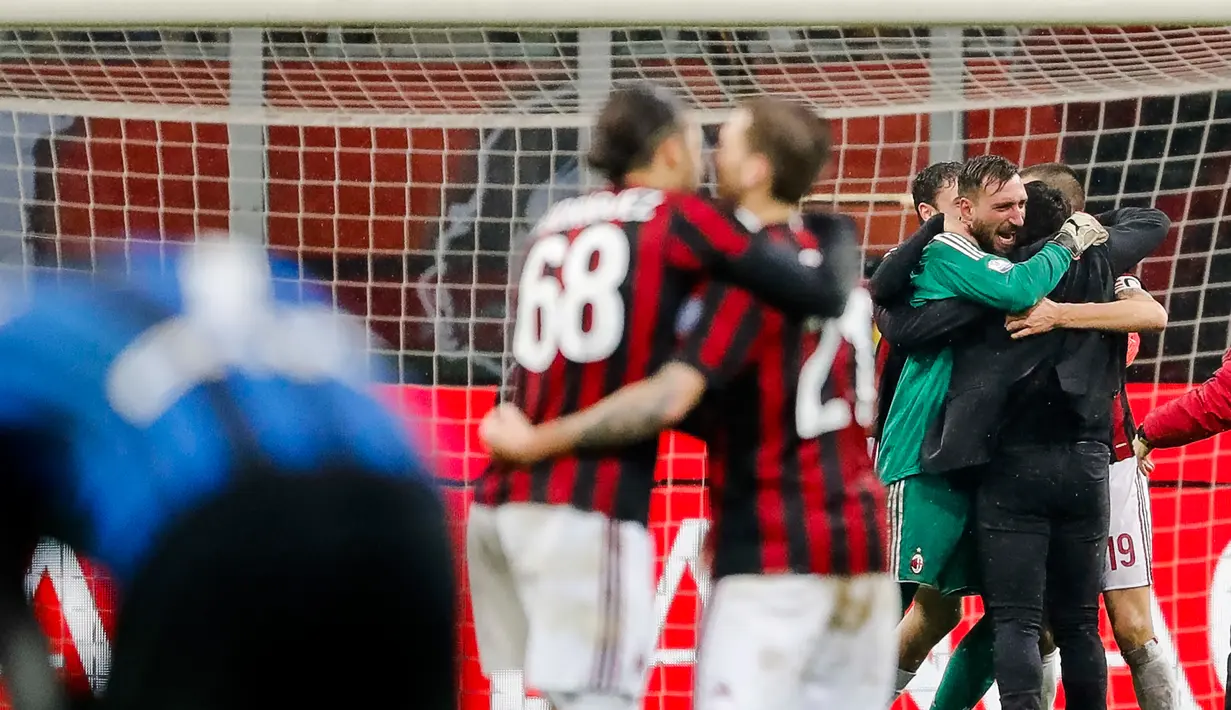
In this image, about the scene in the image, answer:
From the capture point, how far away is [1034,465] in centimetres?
363

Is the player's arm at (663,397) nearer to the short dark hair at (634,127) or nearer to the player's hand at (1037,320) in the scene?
the short dark hair at (634,127)

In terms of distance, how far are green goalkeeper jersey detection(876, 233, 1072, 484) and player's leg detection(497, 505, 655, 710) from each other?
1293 millimetres

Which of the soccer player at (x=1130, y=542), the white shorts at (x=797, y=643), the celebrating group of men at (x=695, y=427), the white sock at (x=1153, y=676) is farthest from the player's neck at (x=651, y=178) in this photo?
the white sock at (x=1153, y=676)

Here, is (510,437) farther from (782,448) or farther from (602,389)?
(782,448)

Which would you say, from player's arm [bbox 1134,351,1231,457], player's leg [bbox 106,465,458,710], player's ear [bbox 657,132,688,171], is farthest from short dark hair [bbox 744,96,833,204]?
player's leg [bbox 106,465,458,710]

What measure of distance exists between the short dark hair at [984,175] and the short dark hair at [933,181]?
0.09 meters

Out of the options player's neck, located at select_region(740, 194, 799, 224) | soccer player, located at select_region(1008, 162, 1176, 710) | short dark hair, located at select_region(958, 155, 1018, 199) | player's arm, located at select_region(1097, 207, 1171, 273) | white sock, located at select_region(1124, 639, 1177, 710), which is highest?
short dark hair, located at select_region(958, 155, 1018, 199)

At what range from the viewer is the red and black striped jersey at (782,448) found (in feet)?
9.00

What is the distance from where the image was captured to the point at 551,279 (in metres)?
2.76

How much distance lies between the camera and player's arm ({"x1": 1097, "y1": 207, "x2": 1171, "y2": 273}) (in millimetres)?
3834

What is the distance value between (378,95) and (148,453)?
375 centimetres

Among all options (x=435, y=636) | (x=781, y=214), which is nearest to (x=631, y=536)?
(x=781, y=214)

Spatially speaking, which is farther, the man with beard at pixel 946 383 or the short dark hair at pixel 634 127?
the man with beard at pixel 946 383

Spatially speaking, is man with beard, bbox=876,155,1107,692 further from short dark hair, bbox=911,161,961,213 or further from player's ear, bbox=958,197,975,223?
short dark hair, bbox=911,161,961,213
